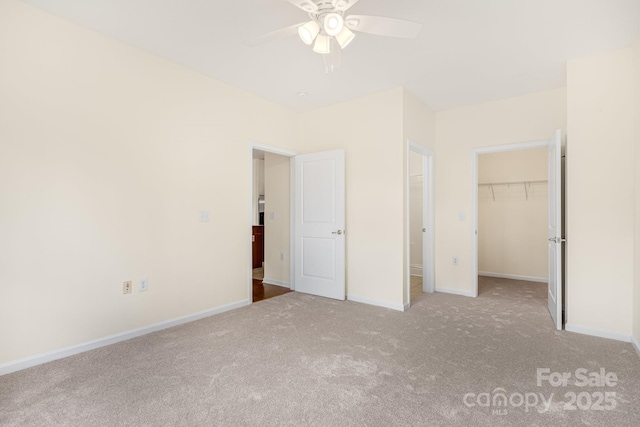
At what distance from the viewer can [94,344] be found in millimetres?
2535

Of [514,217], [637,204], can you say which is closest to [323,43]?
[637,204]

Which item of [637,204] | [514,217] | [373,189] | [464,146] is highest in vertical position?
[464,146]

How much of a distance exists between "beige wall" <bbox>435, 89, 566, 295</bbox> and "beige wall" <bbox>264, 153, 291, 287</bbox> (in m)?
2.20

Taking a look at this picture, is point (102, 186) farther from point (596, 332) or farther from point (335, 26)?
point (596, 332)

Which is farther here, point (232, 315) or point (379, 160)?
point (379, 160)

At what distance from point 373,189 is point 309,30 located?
2.20 meters

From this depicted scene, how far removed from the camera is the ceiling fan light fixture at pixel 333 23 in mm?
1912

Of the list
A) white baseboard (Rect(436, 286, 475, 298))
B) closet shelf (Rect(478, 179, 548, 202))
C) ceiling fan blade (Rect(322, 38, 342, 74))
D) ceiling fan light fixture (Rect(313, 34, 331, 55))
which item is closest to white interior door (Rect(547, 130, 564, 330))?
white baseboard (Rect(436, 286, 475, 298))

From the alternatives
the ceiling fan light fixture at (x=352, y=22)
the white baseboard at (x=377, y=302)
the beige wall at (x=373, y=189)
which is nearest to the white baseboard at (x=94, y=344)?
the white baseboard at (x=377, y=302)

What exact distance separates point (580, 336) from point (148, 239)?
405 centimetres

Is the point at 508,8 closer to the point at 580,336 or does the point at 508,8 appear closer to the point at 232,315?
the point at 580,336

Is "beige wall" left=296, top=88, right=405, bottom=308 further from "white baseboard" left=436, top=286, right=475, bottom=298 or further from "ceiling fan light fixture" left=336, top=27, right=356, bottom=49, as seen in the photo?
"ceiling fan light fixture" left=336, top=27, right=356, bottom=49

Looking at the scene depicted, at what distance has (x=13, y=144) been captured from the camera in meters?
2.18

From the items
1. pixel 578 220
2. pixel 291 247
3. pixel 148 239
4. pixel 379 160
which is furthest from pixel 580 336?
pixel 148 239
